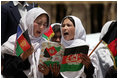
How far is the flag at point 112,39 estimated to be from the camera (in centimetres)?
299

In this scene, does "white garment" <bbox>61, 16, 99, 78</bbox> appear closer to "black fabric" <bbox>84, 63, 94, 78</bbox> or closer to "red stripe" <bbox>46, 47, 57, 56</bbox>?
"black fabric" <bbox>84, 63, 94, 78</bbox>

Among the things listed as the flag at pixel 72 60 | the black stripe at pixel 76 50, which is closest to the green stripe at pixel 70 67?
the flag at pixel 72 60

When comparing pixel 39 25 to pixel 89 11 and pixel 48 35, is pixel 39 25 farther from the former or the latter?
pixel 89 11

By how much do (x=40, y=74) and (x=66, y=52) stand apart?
0.33 m

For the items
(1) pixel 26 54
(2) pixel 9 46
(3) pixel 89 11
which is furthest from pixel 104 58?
(3) pixel 89 11

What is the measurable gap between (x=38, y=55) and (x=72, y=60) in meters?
0.34

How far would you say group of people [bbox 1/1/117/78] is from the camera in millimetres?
2838

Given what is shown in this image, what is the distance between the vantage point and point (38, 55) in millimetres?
2977

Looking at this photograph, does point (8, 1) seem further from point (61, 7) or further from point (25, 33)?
point (61, 7)

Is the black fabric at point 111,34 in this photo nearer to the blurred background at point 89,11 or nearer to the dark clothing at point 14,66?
the dark clothing at point 14,66

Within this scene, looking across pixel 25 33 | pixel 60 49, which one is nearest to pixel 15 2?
pixel 25 33

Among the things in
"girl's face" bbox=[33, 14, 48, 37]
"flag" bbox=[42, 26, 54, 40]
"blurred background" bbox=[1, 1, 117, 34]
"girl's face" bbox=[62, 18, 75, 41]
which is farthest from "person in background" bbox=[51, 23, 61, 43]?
"blurred background" bbox=[1, 1, 117, 34]

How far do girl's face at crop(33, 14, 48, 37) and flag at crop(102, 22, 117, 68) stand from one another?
2.06 ft

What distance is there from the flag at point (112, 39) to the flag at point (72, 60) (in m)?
0.29
